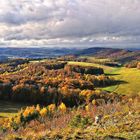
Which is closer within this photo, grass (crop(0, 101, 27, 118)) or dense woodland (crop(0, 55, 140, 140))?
dense woodland (crop(0, 55, 140, 140))

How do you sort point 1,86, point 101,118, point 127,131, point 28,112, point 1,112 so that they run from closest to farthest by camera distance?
1. point 127,131
2. point 101,118
3. point 28,112
4. point 1,112
5. point 1,86

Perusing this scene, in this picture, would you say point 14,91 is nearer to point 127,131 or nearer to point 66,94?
point 66,94

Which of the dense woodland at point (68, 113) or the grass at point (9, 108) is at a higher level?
the dense woodland at point (68, 113)

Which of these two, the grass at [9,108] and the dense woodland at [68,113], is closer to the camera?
the dense woodland at [68,113]

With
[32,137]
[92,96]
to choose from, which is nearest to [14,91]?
[92,96]

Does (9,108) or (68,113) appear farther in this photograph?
(9,108)

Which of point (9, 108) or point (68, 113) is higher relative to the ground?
point (68, 113)

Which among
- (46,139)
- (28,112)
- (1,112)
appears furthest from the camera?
(1,112)

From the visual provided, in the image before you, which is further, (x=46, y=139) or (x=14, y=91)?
(x=14, y=91)
